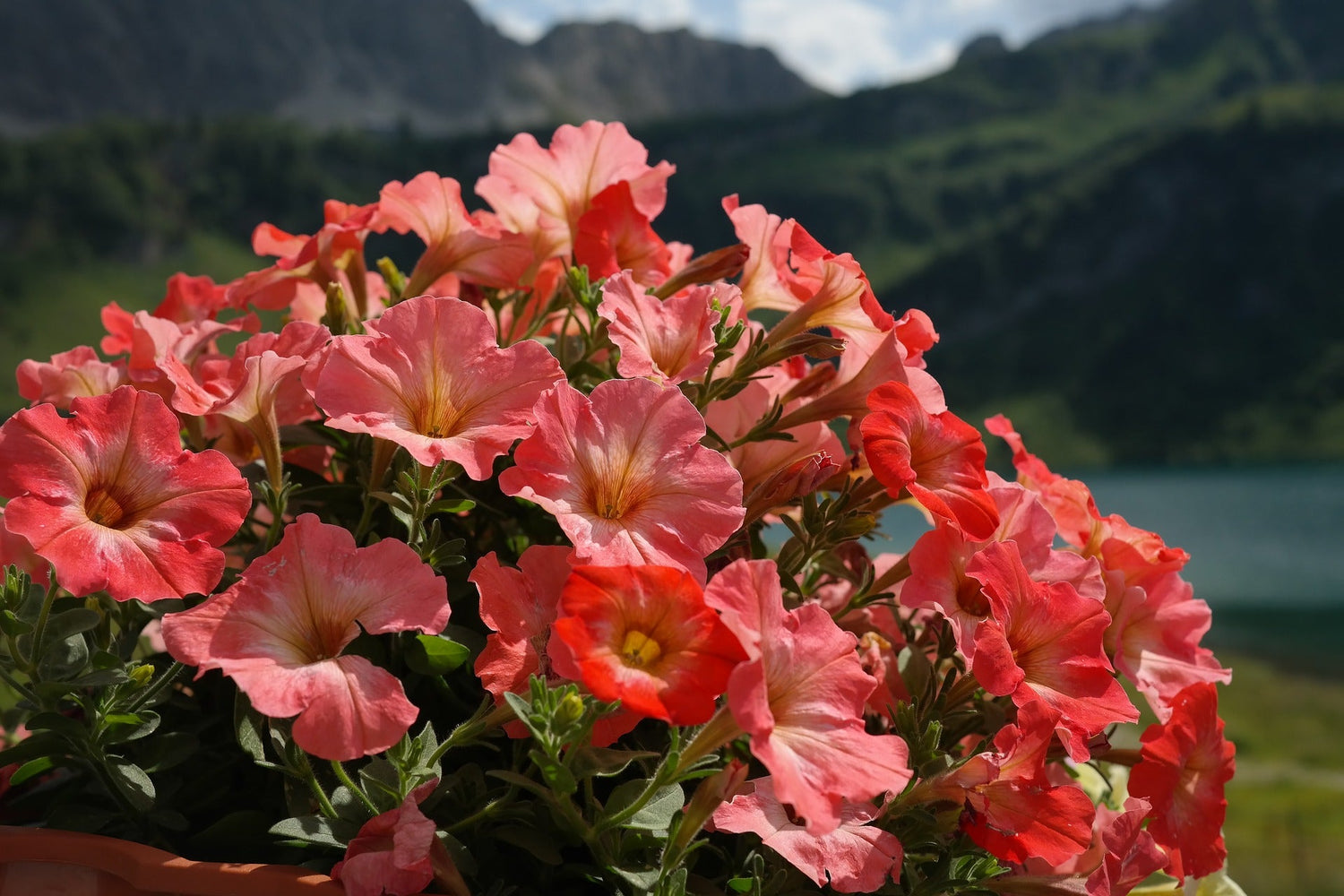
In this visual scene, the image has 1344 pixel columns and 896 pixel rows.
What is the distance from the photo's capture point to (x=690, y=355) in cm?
97

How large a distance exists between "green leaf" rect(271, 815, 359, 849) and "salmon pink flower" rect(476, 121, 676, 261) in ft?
2.30

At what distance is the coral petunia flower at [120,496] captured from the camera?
0.78 m

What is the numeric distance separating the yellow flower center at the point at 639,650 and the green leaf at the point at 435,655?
19 centimetres

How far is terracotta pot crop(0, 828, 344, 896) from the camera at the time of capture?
79 cm

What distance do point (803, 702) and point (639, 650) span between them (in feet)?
0.43

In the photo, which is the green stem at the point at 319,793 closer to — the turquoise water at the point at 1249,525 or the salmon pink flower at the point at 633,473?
the salmon pink flower at the point at 633,473

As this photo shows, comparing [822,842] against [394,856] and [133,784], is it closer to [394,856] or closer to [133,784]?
[394,856]

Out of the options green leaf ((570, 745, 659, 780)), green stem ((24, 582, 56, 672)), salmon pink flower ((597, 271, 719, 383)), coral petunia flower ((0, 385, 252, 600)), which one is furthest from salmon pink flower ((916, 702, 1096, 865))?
green stem ((24, 582, 56, 672))

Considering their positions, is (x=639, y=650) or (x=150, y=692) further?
(x=150, y=692)

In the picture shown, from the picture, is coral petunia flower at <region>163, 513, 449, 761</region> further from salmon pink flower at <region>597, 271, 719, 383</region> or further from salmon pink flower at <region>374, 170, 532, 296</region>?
salmon pink flower at <region>374, 170, 532, 296</region>

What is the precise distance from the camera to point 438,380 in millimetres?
896

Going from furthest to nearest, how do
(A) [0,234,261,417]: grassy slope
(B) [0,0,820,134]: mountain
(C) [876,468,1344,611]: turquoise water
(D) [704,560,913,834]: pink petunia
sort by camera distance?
(B) [0,0,820,134]: mountain → (A) [0,234,261,417]: grassy slope → (C) [876,468,1344,611]: turquoise water → (D) [704,560,913,834]: pink petunia

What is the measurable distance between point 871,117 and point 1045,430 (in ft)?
170

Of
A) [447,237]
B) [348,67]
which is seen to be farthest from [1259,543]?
[348,67]
